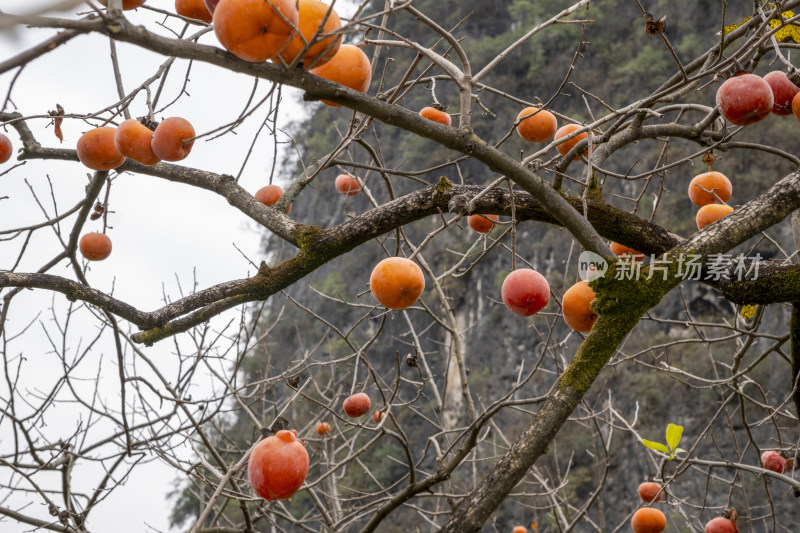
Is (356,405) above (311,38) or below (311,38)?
above

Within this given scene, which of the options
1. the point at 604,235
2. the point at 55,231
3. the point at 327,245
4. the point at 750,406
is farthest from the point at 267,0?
the point at 750,406

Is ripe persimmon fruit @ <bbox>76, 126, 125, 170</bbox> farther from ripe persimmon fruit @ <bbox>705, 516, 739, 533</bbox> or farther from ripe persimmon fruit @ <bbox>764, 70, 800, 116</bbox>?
ripe persimmon fruit @ <bbox>705, 516, 739, 533</bbox>

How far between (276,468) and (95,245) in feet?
5.62

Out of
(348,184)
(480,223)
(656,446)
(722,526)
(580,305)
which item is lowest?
(722,526)

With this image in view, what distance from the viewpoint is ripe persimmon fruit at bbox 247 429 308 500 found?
55.6 inches

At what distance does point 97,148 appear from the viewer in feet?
5.96

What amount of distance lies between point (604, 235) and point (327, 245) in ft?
2.51

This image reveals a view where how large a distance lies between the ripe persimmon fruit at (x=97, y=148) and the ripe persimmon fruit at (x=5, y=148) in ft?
1.60

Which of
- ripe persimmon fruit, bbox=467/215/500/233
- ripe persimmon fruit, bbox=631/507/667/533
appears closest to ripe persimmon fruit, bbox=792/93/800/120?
ripe persimmon fruit, bbox=467/215/500/233

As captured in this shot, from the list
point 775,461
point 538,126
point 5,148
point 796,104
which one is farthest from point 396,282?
point 775,461

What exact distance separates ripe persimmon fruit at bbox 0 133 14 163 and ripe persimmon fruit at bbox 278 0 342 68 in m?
1.53

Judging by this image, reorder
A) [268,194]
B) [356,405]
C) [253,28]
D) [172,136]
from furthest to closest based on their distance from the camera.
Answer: [356,405], [268,194], [172,136], [253,28]

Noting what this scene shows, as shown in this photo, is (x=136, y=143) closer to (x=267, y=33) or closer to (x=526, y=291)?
(x=267, y=33)

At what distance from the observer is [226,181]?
2148 mm
